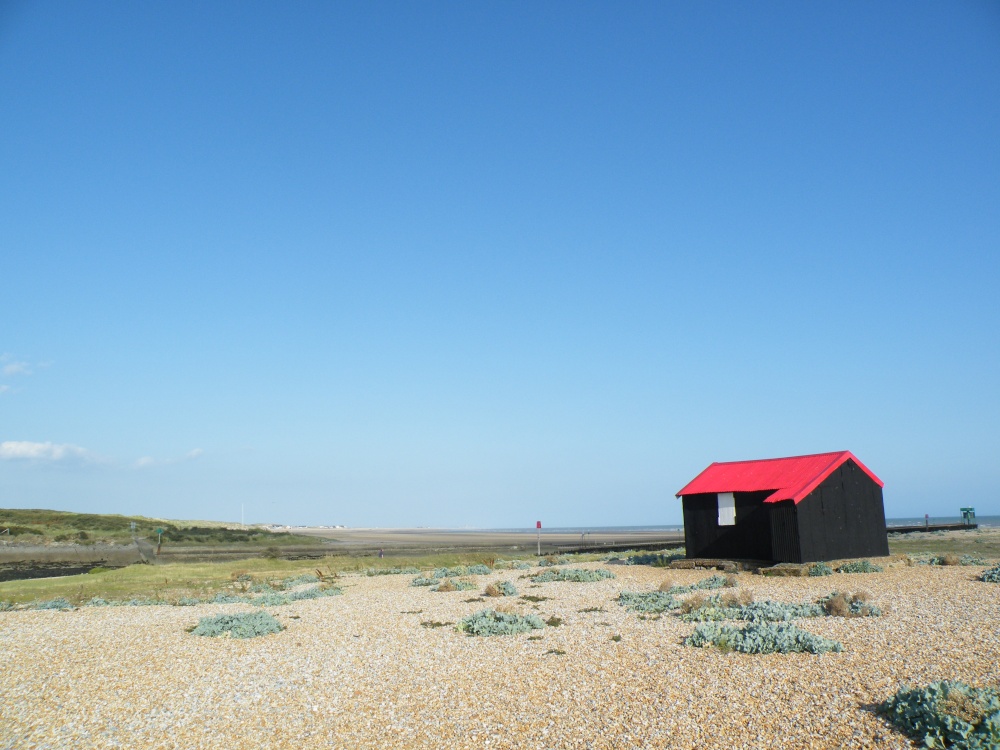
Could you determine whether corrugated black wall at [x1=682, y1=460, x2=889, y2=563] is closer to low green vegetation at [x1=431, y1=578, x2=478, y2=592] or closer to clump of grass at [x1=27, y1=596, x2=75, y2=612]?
low green vegetation at [x1=431, y1=578, x2=478, y2=592]

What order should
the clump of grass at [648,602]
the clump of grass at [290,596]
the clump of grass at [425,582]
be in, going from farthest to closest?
1. the clump of grass at [425,582]
2. the clump of grass at [290,596]
3. the clump of grass at [648,602]

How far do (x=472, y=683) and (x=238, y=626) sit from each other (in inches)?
330

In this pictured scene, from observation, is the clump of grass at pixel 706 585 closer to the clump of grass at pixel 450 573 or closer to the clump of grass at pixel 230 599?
the clump of grass at pixel 450 573

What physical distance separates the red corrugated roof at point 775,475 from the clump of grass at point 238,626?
20.8 m

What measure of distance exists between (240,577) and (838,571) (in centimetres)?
2863

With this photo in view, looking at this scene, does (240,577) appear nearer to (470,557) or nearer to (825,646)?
(470,557)

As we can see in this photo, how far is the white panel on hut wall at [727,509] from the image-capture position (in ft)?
101

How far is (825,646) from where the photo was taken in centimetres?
1271

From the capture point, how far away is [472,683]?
472 inches

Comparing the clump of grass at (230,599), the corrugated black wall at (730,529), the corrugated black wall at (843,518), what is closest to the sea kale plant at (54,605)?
the clump of grass at (230,599)

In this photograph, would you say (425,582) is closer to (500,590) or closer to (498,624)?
(500,590)

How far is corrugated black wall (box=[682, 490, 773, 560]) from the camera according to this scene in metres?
29.2

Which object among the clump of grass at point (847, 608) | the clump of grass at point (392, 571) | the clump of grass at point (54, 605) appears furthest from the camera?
the clump of grass at point (392, 571)

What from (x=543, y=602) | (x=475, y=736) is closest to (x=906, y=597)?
(x=543, y=602)
